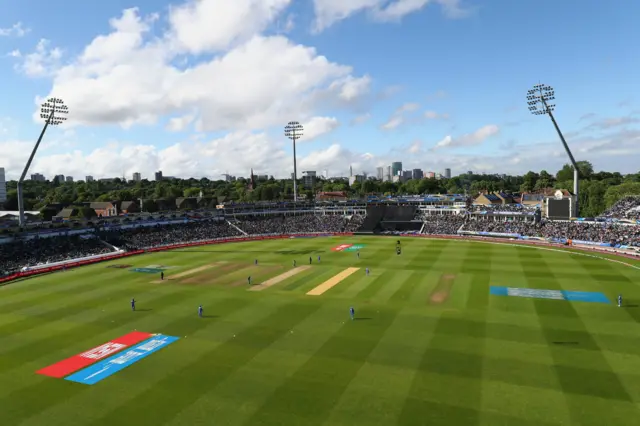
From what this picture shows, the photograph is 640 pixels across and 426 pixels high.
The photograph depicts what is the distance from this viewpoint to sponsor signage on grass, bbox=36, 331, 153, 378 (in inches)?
781

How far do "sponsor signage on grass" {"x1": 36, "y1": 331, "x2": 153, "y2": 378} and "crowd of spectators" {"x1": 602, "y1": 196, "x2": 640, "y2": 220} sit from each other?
68383 millimetres

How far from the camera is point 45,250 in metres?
54.3

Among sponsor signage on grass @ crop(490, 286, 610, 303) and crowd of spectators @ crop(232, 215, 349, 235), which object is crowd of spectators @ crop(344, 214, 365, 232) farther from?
sponsor signage on grass @ crop(490, 286, 610, 303)

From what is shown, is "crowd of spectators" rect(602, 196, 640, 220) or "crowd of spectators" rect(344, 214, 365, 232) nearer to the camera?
"crowd of spectators" rect(602, 196, 640, 220)

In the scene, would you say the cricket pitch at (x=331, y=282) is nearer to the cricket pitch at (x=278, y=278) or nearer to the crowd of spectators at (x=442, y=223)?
the cricket pitch at (x=278, y=278)

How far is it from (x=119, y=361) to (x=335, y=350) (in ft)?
37.3

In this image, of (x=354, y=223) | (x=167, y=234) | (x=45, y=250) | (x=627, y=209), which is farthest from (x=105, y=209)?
(x=627, y=209)

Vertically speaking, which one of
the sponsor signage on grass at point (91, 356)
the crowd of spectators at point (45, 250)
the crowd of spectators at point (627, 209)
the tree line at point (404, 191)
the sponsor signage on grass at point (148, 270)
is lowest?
the sponsor signage on grass at point (91, 356)

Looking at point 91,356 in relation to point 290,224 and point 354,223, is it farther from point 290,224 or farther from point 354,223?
point 354,223

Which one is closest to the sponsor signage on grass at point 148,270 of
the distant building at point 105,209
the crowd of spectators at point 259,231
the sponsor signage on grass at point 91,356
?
the crowd of spectators at point 259,231

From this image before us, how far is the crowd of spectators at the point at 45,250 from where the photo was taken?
48922 millimetres

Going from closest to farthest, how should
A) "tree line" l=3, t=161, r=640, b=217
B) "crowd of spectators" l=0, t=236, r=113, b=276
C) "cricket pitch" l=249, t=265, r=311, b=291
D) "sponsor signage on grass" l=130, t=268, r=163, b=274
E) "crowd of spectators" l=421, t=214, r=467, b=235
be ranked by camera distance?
1. "cricket pitch" l=249, t=265, r=311, b=291
2. "sponsor signage on grass" l=130, t=268, r=163, b=274
3. "crowd of spectators" l=0, t=236, r=113, b=276
4. "crowd of spectators" l=421, t=214, r=467, b=235
5. "tree line" l=3, t=161, r=640, b=217

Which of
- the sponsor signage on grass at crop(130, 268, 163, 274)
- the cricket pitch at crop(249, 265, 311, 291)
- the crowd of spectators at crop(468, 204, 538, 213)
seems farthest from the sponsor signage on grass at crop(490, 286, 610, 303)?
the crowd of spectators at crop(468, 204, 538, 213)

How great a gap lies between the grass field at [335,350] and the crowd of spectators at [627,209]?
26.4 meters
